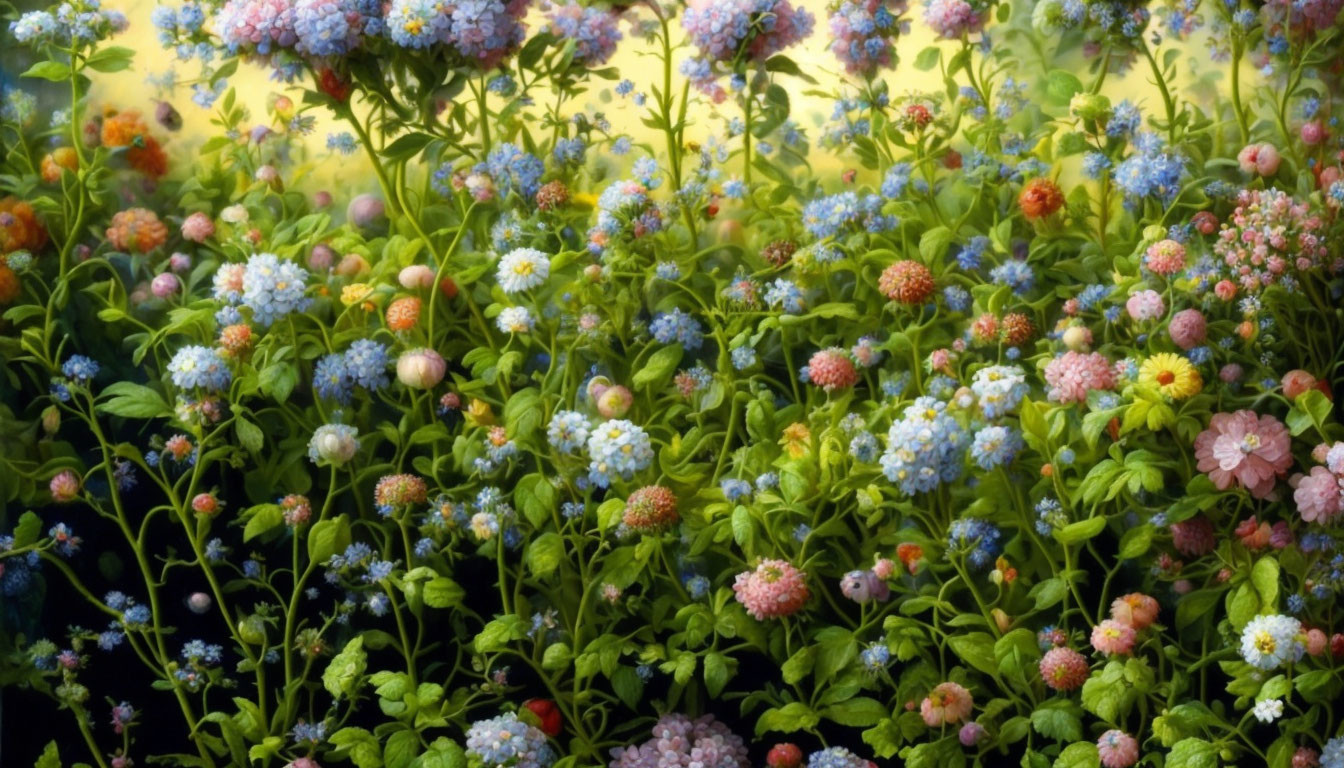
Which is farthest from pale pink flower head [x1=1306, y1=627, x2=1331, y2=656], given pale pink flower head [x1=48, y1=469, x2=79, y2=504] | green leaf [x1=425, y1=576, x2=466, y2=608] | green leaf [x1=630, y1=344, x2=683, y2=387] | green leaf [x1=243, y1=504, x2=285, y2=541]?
pale pink flower head [x1=48, y1=469, x2=79, y2=504]

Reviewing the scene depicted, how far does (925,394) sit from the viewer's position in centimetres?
237

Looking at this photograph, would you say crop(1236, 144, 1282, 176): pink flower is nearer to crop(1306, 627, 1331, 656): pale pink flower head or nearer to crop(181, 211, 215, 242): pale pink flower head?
crop(1306, 627, 1331, 656): pale pink flower head

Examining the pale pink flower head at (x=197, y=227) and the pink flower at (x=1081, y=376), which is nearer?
the pink flower at (x=1081, y=376)

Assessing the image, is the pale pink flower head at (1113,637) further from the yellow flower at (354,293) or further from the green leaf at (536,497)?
the yellow flower at (354,293)

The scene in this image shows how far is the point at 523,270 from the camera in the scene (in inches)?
93.8

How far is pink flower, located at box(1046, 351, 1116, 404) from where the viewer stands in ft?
7.45

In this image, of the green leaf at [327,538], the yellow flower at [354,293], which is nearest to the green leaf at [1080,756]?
the green leaf at [327,538]

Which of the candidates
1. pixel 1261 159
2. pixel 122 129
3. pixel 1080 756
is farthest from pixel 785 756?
pixel 122 129

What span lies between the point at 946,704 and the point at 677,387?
1.81 ft

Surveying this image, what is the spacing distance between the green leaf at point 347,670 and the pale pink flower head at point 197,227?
2.01 feet

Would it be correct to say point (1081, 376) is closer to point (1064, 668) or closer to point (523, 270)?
point (1064, 668)

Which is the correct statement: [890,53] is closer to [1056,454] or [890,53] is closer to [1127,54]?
[1127,54]

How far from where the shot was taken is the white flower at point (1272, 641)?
7.18 feet

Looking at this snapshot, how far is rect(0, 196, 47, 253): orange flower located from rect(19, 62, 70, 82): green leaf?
0.61ft
